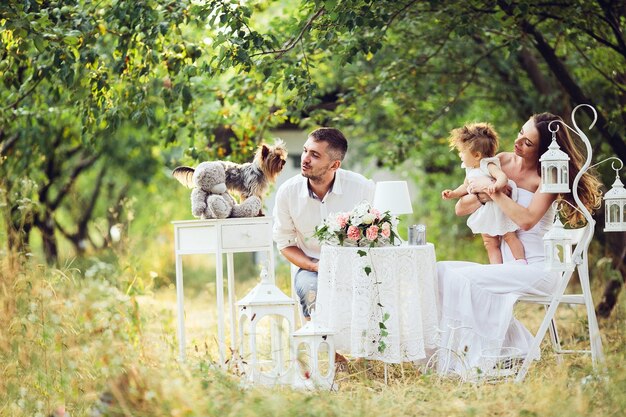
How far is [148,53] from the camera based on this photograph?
6867mm

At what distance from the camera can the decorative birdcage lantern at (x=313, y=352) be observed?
5375 mm

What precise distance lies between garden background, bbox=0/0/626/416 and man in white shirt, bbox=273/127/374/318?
69cm

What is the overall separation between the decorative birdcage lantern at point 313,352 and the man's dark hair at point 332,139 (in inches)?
52.5

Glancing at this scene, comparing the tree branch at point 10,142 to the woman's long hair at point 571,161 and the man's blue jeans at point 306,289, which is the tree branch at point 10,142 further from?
the woman's long hair at point 571,161

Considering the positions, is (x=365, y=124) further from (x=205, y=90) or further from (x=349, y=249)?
(x=349, y=249)

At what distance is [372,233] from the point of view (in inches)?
225

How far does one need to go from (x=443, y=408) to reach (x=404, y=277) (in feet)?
4.10

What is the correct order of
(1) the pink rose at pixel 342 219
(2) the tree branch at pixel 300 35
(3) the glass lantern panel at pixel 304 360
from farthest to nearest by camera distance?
(2) the tree branch at pixel 300 35
(1) the pink rose at pixel 342 219
(3) the glass lantern panel at pixel 304 360

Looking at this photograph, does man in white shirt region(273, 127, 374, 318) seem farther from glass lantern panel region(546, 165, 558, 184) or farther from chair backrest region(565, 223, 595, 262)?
chair backrest region(565, 223, 595, 262)

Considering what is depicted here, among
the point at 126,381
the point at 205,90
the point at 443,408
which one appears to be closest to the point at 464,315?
the point at 443,408

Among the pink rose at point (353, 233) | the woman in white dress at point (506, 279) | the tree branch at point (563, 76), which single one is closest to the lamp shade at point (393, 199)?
the pink rose at point (353, 233)

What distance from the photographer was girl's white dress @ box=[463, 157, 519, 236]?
605cm

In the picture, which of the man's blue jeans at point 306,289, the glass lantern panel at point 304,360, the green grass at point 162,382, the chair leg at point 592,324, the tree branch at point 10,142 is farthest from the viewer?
the tree branch at point 10,142

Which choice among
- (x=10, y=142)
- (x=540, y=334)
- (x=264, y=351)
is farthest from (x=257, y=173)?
(x=10, y=142)
